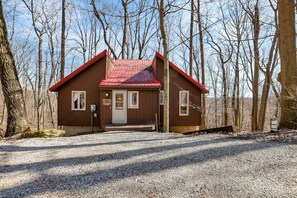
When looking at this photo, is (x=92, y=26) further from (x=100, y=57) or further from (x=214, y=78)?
(x=214, y=78)

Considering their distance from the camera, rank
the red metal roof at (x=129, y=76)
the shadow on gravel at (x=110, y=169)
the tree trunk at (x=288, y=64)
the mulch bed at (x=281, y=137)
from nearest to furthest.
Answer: the shadow on gravel at (x=110, y=169) → the mulch bed at (x=281, y=137) → the tree trunk at (x=288, y=64) → the red metal roof at (x=129, y=76)

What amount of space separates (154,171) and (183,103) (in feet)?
31.4

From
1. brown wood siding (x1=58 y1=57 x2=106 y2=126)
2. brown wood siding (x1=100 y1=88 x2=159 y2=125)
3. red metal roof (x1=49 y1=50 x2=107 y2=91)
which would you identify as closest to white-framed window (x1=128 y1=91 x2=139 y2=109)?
brown wood siding (x1=100 y1=88 x2=159 y2=125)

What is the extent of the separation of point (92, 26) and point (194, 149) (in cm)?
2345

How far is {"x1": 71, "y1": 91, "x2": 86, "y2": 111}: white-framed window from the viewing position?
12.4 meters

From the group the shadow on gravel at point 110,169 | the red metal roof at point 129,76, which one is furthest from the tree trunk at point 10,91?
the shadow on gravel at point 110,169

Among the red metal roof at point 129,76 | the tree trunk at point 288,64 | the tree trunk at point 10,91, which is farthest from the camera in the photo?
the red metal roof at point 129,76

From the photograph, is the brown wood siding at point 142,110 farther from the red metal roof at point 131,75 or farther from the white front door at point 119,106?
the red metal roof at point 131,75

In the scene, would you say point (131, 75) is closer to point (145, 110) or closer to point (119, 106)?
point (119, 106)

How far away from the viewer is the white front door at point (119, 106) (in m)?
A: 11.7

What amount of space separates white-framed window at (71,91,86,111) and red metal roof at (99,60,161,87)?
1.61 m

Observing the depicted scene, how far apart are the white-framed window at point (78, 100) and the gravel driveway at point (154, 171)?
729 centimetres

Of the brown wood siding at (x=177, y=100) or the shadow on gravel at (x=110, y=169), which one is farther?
the brown wood siding at (x=177, y=100)

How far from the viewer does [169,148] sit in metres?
4.99
